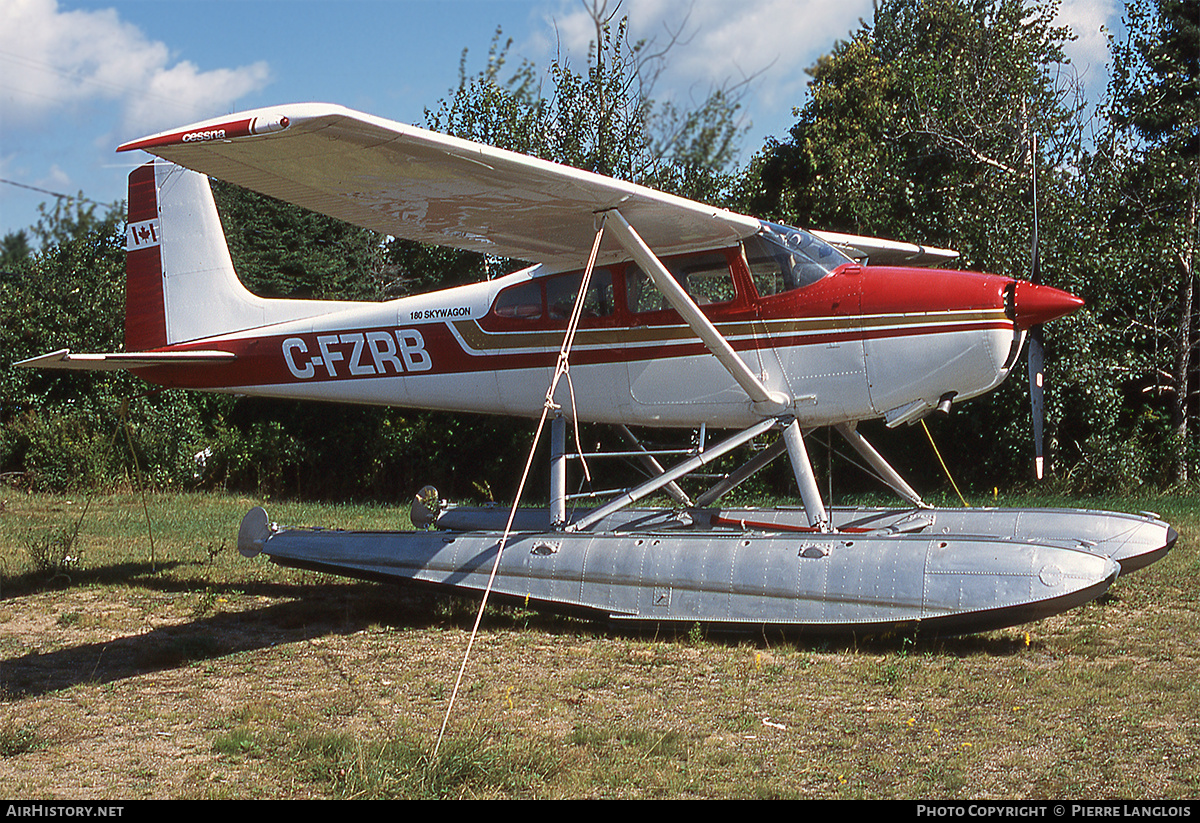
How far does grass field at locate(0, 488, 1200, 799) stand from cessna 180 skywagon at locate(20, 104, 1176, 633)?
44cm

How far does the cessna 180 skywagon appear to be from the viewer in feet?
21.3

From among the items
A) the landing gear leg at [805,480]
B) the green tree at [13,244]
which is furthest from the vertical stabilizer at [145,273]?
the green tree at [13,244]

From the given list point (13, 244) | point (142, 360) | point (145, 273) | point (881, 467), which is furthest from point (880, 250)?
point (13, 244)

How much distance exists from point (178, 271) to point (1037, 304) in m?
8.29

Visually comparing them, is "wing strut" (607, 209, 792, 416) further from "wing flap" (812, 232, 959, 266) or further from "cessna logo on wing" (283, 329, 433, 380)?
"cessna logo on wing" (283, 329, 433, 380)

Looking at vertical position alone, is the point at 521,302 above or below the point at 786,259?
below

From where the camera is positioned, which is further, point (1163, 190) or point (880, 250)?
point (1163, 190)

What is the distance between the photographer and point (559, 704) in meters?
5.66

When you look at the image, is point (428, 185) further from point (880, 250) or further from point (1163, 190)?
point (1163, 190)

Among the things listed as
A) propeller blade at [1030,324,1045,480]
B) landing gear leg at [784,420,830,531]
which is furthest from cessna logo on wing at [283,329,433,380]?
propeller blade at [1030,324,1045,480]

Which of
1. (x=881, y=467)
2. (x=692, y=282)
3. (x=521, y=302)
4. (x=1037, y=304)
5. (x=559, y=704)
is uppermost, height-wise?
(x=692, y=282)

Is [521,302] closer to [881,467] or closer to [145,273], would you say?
[881,467]

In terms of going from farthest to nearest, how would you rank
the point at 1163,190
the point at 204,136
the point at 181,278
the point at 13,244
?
the point at 13,244, the point at 1163,190, the point at 181,278, the point at 204,136

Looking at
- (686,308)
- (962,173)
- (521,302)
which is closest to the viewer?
(686,308)
